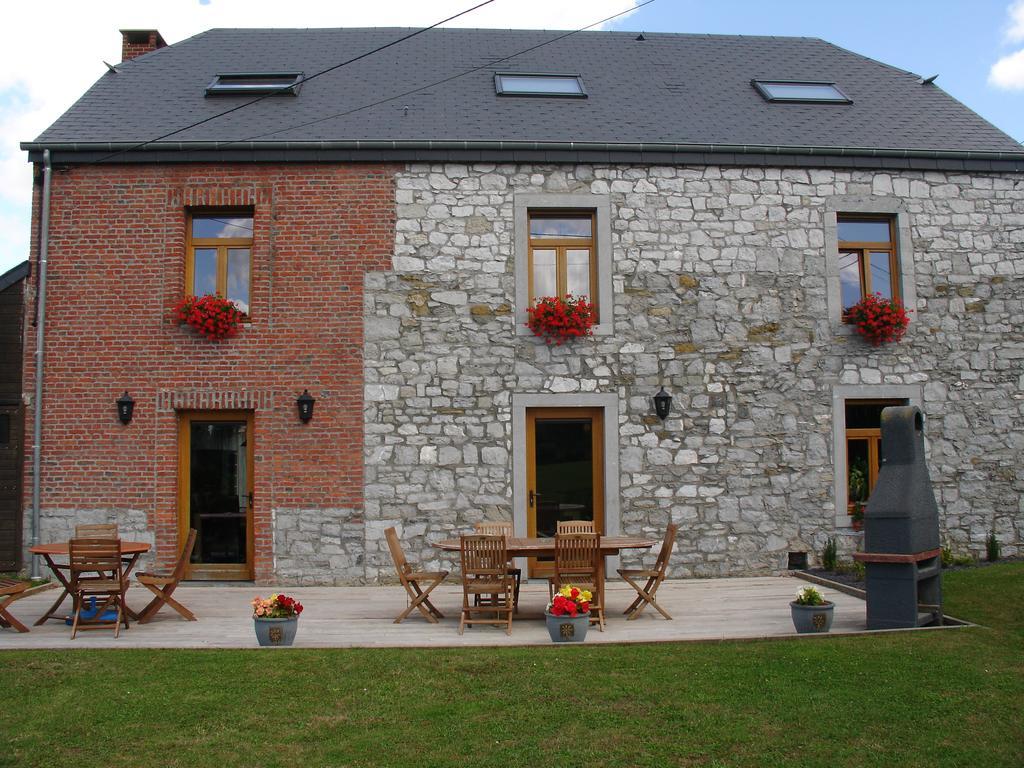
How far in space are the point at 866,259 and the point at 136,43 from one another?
1091cm

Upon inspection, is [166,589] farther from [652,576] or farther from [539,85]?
[539,85]

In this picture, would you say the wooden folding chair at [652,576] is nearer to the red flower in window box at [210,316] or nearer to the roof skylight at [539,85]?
the red flower in window box at [210,316]

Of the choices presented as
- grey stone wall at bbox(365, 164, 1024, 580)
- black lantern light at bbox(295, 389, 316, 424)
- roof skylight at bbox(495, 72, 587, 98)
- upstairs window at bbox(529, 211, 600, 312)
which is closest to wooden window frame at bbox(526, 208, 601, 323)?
upstairs window at bbox(529, 211, 600, 312)

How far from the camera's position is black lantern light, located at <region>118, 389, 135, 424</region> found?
10742mm

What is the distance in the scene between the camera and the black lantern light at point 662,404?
11.0m

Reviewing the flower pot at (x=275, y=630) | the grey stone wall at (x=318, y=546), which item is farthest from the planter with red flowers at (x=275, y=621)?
the grey stone wall at (x=318, y=546)

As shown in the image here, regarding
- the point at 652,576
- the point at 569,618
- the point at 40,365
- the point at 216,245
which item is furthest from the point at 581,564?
the point at 40,365

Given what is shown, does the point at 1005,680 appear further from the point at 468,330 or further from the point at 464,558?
the point at 468,330

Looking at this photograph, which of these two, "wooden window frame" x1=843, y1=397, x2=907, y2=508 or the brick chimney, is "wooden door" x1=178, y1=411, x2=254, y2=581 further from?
"wooden window frame" x1=843, y1=397, x2=907, y2=508

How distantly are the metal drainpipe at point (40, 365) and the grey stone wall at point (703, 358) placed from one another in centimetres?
→ 377

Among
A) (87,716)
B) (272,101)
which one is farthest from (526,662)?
(272,101)

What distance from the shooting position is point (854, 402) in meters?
11.6

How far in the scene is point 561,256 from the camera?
11.4 m

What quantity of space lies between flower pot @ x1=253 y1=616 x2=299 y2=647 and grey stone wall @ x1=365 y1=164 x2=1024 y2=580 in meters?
3.40
